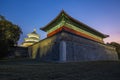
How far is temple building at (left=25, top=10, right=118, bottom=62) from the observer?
15.4 metres

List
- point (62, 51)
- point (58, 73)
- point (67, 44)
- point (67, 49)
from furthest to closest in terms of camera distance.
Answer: point (67, 44) → point (67, 49) → point (62, 51) → point (58, 73)

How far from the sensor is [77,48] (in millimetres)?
16875

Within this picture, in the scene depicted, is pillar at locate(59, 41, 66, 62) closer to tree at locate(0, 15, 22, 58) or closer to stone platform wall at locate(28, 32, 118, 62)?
stone platform wall at locate(28, 32, 118, 62)

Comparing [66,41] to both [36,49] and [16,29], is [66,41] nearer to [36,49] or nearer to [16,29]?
[36,49]

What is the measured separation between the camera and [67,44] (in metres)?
15.5

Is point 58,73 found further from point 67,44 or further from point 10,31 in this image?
point 10,31

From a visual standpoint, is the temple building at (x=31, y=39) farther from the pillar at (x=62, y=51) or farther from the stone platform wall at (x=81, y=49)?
the pillar at (x=62, y=51)

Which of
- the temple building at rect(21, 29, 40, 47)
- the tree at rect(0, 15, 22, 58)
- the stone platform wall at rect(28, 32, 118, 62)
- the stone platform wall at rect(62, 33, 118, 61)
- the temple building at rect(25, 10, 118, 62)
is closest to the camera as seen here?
the stone platform wall at rect(28, 32, 118, 62)

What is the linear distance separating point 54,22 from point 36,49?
6969 millimetres

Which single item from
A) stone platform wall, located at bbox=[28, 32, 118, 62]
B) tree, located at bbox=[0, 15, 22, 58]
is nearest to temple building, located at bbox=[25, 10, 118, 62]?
stone platform wall, located at bbox=[28, 32, 118, 62]

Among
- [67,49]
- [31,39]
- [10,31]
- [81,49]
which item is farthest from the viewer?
[31,39]

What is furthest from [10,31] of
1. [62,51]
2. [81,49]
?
[81,49]

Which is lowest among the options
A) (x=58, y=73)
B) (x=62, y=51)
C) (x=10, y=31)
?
(x=58, y=73)

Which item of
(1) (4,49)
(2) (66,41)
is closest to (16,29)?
(1) (4,49)
